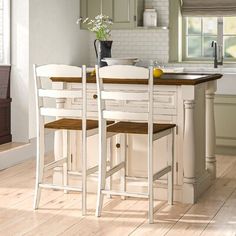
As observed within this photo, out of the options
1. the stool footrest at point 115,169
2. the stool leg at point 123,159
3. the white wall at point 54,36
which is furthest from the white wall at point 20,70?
the stool footrest at point 115,169

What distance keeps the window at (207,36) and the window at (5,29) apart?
2371 millimetres

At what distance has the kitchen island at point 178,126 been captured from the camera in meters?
5.27

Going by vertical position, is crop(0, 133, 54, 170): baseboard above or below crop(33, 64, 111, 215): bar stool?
below

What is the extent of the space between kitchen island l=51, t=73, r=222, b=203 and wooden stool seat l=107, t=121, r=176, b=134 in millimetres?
185

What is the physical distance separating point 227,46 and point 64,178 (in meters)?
3.56

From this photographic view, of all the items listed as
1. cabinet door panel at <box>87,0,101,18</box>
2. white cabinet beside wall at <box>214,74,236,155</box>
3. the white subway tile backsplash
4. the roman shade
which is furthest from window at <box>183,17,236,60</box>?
cabinet door panel at <box>87,0,101,18</box>

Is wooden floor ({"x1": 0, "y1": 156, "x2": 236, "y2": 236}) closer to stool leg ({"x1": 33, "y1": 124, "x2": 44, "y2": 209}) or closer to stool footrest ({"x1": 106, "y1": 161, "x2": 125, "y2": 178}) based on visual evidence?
stool leg ({"x1": 33, "y1": 124, "x2": 44, "y2": 209})

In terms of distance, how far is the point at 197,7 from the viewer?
8273 millimetres

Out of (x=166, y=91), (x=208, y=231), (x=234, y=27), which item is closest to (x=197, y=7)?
(x=234, y=27)

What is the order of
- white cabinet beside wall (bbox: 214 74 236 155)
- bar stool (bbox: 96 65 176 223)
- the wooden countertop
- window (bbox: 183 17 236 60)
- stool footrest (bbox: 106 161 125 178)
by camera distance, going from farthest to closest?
1. window (bbox: 183 17 236 60)
2. white cabinet beside wall (bbox: 214 74 236 155)
3. the wooden countertop
4. stool footrest (bbox: 106 161 125 178)
5. bar stool (bbox: 96 65 176 223)

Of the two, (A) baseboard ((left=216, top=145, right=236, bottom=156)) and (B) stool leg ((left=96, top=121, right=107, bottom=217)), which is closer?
(B) stool leg ((left=96, top=121, right=107, bottom=217))

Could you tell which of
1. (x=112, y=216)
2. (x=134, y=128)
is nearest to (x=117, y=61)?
(x=134, y=128)

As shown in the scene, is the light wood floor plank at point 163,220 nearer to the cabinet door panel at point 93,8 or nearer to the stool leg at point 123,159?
the stool leg at point 123,159

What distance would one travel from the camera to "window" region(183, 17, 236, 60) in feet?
27.2
